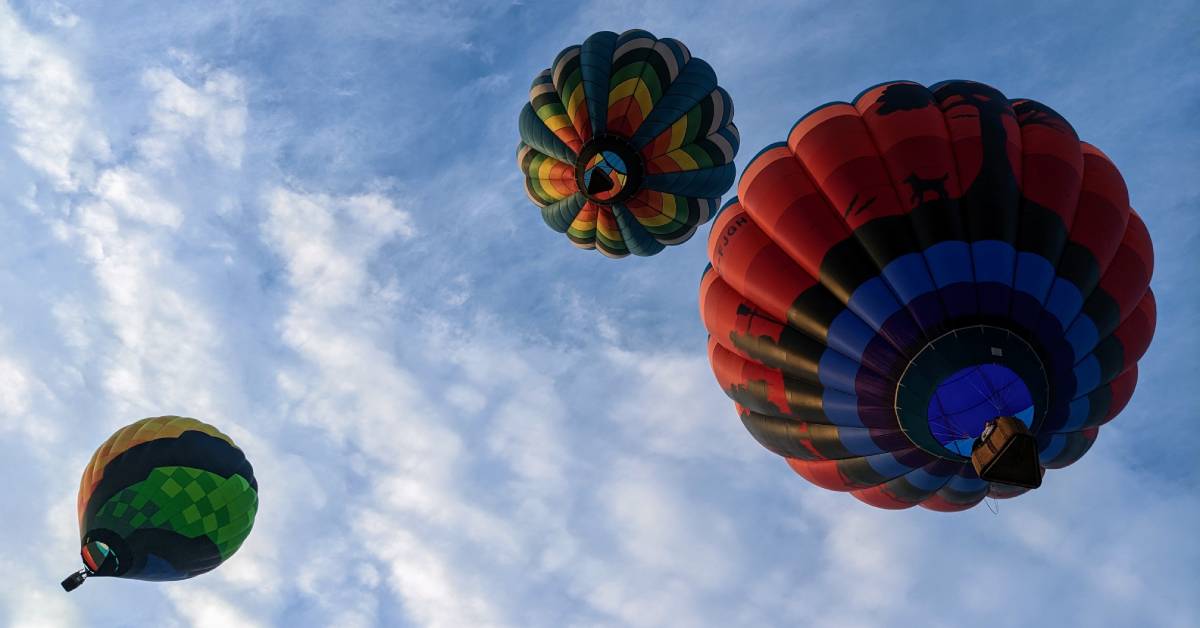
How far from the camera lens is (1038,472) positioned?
7711mm

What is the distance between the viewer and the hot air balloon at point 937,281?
8.08 m

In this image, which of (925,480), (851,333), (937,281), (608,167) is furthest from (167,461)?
(937,281)

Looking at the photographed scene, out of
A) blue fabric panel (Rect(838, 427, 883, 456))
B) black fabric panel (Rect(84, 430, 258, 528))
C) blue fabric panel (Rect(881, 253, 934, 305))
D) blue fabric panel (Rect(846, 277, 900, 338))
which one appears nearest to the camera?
blue fabric panel (Rect(881, 253, 934, 305))

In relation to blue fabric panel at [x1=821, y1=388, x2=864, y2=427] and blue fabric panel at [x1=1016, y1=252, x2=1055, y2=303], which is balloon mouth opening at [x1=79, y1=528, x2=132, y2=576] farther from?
blue fabric panel at [x1=1016, y1=252, x2=1055, y2=303]

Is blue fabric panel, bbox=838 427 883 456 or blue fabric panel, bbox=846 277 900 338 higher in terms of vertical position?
blue fabric panel, bbox=846 277 900 338

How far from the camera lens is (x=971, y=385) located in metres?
8.14

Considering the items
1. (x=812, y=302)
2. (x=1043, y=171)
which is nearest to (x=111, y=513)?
(x=812, y=302)

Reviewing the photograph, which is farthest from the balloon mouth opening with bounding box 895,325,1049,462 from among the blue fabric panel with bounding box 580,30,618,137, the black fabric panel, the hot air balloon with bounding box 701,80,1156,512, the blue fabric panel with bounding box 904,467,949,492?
the black fabric panel

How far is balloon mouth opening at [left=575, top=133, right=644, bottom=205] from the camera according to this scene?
1444 centimetres

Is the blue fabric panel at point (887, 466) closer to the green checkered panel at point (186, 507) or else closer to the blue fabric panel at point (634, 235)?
the blue fabric panel at point (634, 235)

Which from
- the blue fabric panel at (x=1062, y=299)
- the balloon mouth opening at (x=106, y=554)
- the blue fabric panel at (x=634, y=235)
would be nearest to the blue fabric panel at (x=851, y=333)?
the blue fabric panel at (x=1062, y=299)

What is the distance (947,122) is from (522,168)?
10.0 meters

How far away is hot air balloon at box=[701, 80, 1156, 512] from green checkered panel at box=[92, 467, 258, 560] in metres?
10.6

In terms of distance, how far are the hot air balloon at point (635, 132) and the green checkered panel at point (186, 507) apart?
914 centimetres
